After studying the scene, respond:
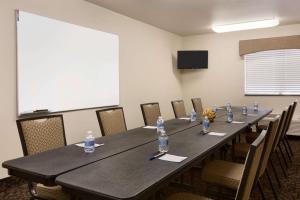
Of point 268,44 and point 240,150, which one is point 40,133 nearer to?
point 240,150

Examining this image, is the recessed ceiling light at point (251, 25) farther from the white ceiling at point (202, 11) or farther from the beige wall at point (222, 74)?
the beige wall at point (222, 74)

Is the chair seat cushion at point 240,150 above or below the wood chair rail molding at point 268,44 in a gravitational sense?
below

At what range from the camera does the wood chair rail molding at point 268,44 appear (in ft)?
20.0

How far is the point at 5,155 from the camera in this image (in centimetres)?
333

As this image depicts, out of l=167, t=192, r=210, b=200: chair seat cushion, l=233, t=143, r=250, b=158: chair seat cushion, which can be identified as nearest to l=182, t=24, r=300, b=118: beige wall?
l=233, t=143, r=250, b=158: chair seat cushion

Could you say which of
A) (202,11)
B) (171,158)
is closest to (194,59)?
(202,11)

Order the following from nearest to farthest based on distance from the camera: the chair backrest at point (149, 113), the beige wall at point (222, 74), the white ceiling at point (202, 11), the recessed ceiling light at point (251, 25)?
the chair backrest at point (149, 113)
the white ceiling at point (202, 11)
the recessed ceiling light at point (251, 25)
the beige wall at point (222, 74)

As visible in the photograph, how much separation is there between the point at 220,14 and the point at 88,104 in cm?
301

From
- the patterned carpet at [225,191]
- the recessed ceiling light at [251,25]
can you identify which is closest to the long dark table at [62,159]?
the patterned carpet at [225,191]

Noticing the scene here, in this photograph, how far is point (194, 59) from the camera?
7.14 meters

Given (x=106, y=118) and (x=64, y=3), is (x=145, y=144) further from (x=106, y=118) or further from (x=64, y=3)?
(x=64, y=3)

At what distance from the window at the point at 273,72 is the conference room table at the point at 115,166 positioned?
4.40 metres

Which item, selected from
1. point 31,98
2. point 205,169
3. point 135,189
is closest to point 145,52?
point 31,98

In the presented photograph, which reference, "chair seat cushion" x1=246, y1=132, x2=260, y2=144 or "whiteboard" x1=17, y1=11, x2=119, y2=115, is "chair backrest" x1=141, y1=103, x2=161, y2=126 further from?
"chair seat cushion" x1=246, y1=132, x2=260, y2=144
